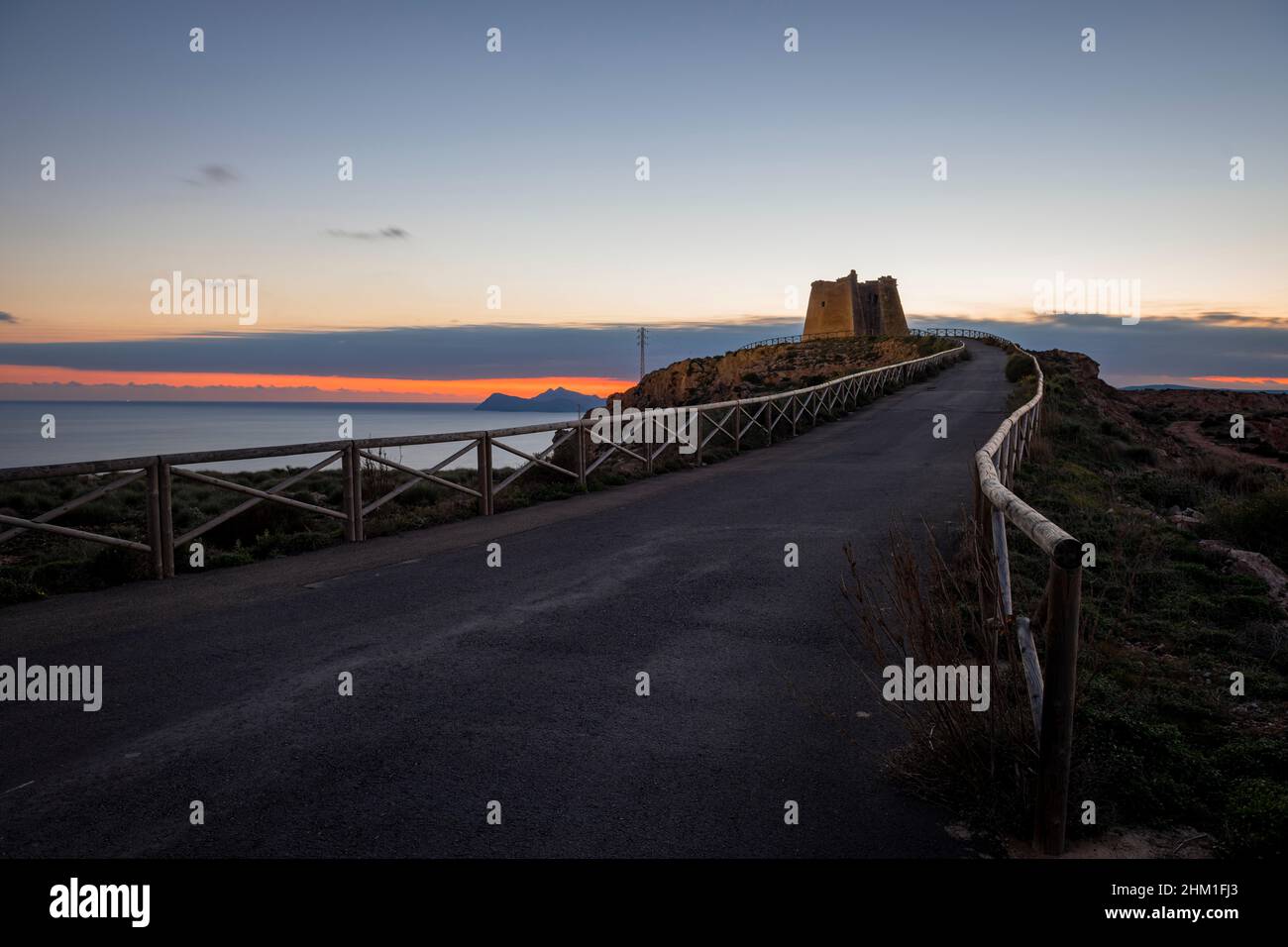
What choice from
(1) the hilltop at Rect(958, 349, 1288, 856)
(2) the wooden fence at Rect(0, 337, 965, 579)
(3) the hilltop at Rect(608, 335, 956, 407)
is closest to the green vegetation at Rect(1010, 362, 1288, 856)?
(1) the hilltop at Rect(958, 349, 1288, 856)

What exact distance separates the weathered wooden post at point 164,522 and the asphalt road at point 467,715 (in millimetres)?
426

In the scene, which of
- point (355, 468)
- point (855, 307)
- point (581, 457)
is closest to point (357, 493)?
point (355, 468)

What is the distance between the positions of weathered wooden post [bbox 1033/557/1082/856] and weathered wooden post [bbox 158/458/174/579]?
8433 mm

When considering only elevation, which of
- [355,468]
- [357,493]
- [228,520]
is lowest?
[228,520]

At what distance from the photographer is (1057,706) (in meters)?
3.15

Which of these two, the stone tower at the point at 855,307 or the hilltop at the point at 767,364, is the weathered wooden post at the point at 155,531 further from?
the stone tower at the point at 855,307

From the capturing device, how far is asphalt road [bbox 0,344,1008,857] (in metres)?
3.59

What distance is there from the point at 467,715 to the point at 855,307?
9726cm

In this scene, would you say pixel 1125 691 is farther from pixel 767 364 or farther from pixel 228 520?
pixel 767 364

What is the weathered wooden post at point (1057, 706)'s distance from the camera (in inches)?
121

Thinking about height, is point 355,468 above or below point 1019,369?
below

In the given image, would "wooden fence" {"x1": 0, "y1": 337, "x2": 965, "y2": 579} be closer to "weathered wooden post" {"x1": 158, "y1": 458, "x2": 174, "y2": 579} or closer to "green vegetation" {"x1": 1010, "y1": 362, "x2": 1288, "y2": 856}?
"weathered wooden post" {"x1": 158, "y1": 458, "x2": 174, "y2": 579}
